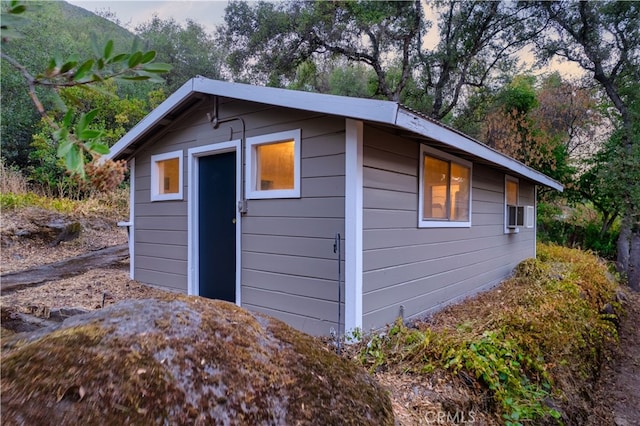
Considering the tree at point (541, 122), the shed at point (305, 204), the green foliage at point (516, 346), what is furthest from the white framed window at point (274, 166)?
the tree at point (541, 122)

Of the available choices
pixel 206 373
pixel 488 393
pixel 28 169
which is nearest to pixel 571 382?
pixel 488 393

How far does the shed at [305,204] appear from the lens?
11.8ft

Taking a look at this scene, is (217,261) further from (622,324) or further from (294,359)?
(622,324)

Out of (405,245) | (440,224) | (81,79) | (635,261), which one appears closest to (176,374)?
(81,79)

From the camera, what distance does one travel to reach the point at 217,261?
4.81 meters

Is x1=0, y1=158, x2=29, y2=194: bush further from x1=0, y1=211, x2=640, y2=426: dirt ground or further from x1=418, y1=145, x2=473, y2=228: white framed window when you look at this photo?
x1=418, y1=145, x2=473, y2=228: white framed window

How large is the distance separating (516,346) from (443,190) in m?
2.35

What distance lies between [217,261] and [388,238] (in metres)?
2.26

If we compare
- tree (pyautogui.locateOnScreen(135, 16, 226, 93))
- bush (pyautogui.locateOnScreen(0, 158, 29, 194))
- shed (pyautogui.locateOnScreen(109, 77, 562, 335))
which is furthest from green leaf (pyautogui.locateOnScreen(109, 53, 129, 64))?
tree (pyautogui.locateOnScreen(135, 16, 226, 93))

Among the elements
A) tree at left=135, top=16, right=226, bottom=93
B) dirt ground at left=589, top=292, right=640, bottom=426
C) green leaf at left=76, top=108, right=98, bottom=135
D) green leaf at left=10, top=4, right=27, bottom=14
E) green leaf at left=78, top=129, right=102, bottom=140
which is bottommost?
dirt ground at left=589, top=292, right=640, bottom=426

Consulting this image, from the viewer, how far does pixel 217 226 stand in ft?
15.8

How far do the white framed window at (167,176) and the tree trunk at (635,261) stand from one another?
1113cm

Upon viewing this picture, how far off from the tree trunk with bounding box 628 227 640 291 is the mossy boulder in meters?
11.4

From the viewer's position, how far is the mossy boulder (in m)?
0.91
